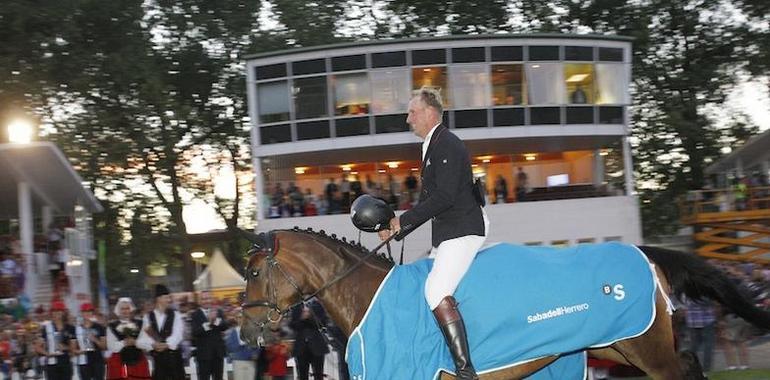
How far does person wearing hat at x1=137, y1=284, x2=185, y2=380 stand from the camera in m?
12.2

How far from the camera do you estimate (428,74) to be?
27.8 meters

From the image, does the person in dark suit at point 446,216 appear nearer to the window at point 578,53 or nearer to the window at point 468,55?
the window at point 468,55

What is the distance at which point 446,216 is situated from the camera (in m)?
6.10

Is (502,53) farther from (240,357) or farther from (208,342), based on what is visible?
(208,342)

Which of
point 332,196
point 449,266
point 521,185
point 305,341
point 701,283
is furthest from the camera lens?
point 521,185

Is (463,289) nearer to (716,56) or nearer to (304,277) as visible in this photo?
(304,277)

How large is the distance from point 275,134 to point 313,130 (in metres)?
1.24

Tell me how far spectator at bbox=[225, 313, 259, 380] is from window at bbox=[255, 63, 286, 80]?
1564 cm

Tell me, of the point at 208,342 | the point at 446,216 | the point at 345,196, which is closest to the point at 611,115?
the point at 345,196

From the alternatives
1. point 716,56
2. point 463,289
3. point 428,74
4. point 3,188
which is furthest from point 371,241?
point 463,289

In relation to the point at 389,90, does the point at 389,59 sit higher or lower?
higher

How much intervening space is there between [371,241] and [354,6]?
41.4 feet

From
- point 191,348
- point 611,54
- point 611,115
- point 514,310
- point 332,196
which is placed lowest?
point 191,348

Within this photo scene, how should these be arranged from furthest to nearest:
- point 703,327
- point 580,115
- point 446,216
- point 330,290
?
point 580,115 → point 703,327 → point 330,290 → point 446,216
